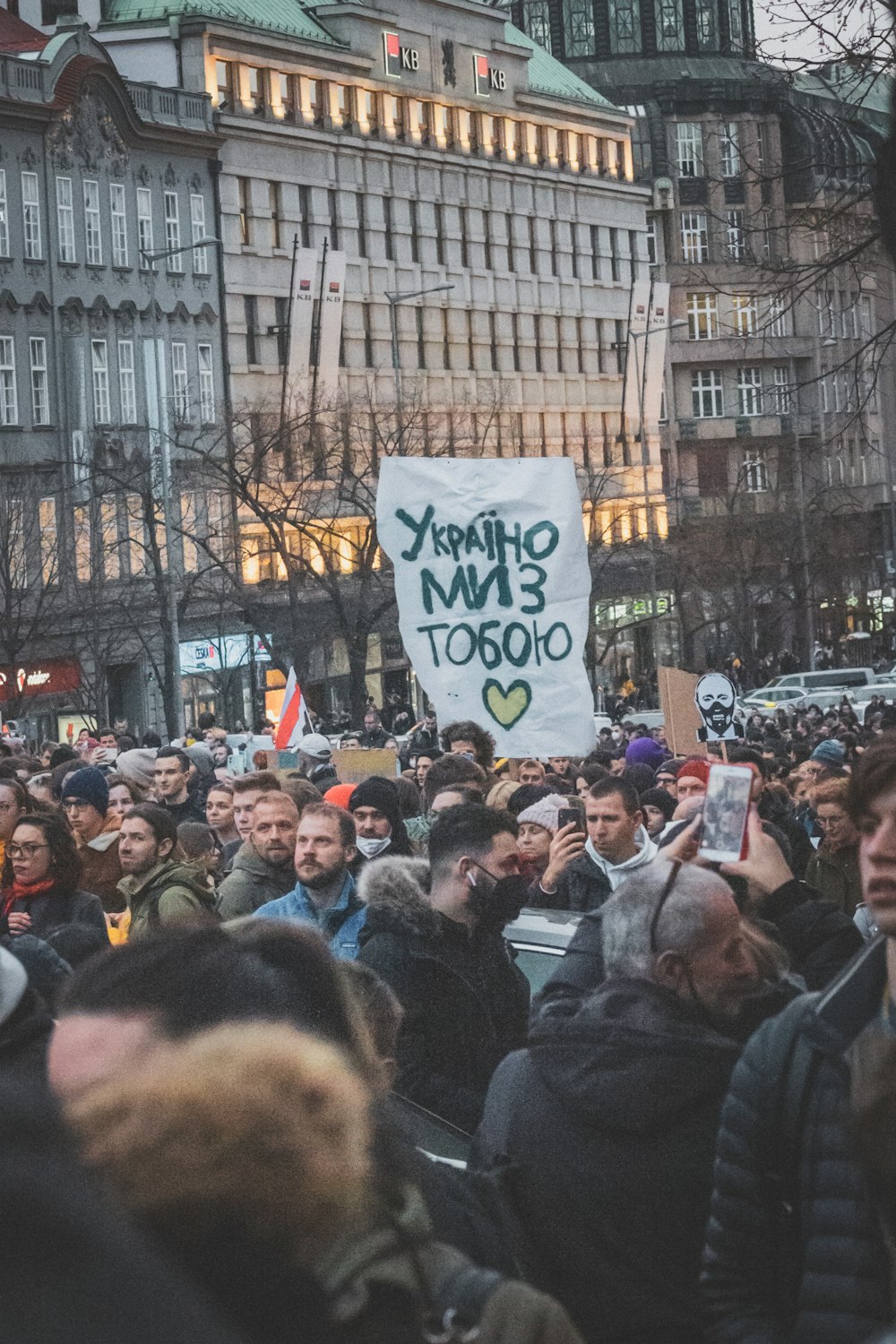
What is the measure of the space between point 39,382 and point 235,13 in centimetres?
1645

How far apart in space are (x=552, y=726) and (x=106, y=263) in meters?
52.9

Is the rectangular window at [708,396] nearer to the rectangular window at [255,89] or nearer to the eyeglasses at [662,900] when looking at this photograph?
the rectangular window at [255,89]

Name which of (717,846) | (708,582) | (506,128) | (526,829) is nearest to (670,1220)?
(717,846)

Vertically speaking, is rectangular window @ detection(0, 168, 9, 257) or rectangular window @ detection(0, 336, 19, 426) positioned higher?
rectangular window @ detection(0, 168, 9, 257)

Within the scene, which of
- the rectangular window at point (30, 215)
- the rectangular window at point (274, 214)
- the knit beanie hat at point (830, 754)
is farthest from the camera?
the rectangular window at point (274, 214)

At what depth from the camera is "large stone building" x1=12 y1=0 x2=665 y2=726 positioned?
229 feet

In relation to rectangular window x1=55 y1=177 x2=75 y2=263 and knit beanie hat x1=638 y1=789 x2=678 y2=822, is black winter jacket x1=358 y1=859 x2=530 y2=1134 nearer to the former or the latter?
knit beanie hat x1=638 y1=789 x2=678 y2=822

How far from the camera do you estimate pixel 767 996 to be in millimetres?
4531

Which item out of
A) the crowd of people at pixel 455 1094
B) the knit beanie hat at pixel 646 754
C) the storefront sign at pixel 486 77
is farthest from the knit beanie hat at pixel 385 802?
the storefront sign at pixel 486 77

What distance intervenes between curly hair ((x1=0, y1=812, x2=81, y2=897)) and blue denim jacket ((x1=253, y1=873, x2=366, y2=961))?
0.67 meters

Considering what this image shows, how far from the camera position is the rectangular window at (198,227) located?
68.0 meters

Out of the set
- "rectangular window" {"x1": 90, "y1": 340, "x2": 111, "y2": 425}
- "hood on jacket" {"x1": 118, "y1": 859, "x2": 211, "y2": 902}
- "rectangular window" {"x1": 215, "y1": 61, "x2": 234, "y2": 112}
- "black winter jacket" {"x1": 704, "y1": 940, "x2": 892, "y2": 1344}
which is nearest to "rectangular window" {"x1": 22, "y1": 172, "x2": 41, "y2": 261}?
"rectangular window" {"x1": 90, "y1": 340, "x2": 111, "y2": 425}

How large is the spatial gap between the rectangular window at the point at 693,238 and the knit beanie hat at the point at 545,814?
90671 mm

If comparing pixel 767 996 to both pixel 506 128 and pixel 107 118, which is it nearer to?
pixel 107 118
